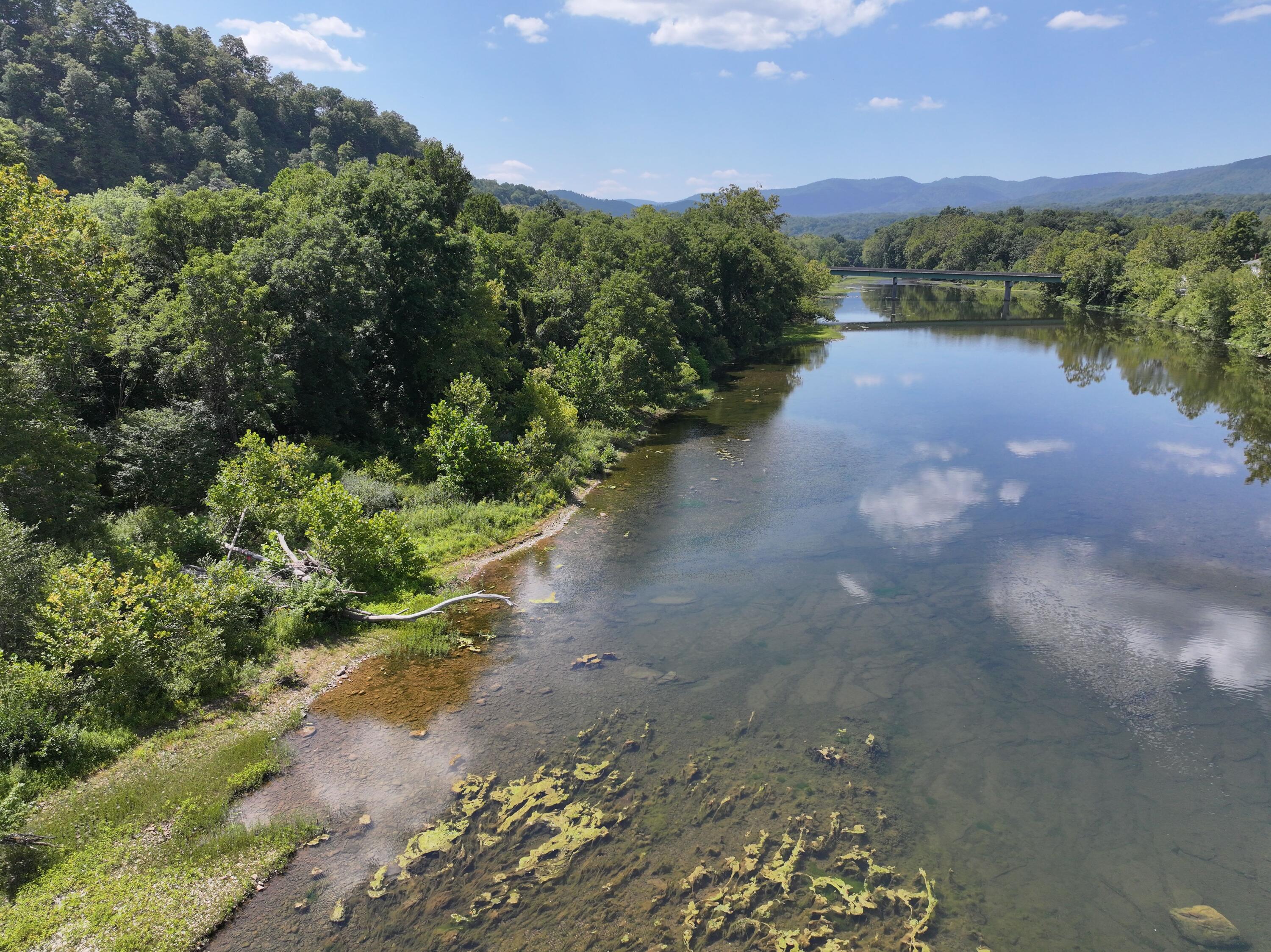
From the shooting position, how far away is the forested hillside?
68.2 m

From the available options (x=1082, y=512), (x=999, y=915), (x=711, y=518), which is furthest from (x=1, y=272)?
(x=1082, y=512)

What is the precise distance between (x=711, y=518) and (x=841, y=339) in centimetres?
6038

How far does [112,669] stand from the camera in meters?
14.9

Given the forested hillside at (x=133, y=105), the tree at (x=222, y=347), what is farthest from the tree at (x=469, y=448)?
the forested hillside at (x=133, y=105)

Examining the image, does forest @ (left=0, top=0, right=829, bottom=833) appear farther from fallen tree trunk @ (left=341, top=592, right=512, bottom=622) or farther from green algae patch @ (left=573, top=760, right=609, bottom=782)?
green algae patch @ (left=573, top=760, right=609, bottom=782)

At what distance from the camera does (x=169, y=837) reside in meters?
12.3

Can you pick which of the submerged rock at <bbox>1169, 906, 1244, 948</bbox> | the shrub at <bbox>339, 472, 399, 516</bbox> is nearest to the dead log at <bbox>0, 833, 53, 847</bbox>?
the shrub at <bbox>339, 472, 399, 516</bbox>

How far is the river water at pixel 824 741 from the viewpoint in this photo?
39.4 feet

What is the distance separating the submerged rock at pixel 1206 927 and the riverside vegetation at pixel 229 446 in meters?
15.6

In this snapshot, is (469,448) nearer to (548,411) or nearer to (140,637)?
(548,411)

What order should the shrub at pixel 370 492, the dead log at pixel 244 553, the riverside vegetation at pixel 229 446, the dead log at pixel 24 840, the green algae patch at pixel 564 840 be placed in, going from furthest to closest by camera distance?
the shrub at pixel 370 492 → the dead log at pixel 244 553 → the riverside vegetation at pixel 229 446 → the green algae patch at pixel 564 840 → the dead log at pixel 24 840

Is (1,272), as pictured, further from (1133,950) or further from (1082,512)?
(1082,512)

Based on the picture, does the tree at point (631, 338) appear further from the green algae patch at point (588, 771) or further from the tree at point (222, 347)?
the green algae patch at point (588, 771)

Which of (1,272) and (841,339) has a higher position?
(1,272)
